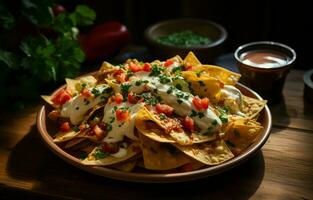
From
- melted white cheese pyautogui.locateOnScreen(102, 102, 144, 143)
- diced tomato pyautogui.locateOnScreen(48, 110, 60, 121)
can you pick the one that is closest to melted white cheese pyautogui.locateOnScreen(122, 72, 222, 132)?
melted white cheese pyautogui.locateOnScreen(102, 102, 144, 143)

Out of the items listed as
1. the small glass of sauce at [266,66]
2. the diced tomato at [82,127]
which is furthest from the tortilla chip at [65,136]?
the small glass of sauce at [266,66]

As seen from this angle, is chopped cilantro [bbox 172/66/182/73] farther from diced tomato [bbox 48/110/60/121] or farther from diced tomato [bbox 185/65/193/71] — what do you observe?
diced tomato [bbox 48/110/60/121]

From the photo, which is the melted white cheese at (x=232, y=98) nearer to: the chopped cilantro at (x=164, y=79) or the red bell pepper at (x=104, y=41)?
the chopped cilantro at (x=164, y=79)

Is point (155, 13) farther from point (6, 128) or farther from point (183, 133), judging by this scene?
point (183, 133)

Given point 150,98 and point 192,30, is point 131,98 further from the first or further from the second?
point 192,30

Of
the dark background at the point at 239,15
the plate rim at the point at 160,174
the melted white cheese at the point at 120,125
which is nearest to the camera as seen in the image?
the plate rim at the point at 160,174
